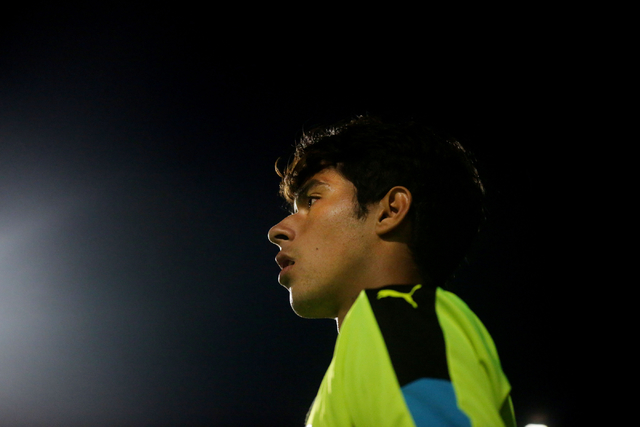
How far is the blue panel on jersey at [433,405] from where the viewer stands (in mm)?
425

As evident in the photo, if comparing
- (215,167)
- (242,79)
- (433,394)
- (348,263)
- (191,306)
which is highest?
(242,79)

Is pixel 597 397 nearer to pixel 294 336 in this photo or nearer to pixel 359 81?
pixel 294 336

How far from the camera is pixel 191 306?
7.85 feet

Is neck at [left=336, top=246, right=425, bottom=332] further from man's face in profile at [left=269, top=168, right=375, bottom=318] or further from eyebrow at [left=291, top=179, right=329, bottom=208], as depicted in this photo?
eyebrow at [left=291, top=179, right=329, bottom=208]

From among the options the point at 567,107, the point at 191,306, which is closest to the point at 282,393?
the point at 191,306

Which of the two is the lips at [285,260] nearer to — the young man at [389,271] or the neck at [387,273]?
the young man at [389,271]

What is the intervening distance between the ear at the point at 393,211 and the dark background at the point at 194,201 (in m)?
1.56

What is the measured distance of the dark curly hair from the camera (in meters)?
0.84

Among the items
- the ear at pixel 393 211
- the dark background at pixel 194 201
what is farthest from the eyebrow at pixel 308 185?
the dark background at pixel 194 201

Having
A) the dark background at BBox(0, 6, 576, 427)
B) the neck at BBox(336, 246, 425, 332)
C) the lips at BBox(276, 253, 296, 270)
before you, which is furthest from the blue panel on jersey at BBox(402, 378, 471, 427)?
the dark background at BBox(0, 6, 576, 427)

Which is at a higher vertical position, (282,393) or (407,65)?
(407,65)

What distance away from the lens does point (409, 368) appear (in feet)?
1.49

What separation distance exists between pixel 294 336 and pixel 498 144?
144 cm

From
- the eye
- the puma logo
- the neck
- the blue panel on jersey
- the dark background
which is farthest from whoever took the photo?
the dark background
